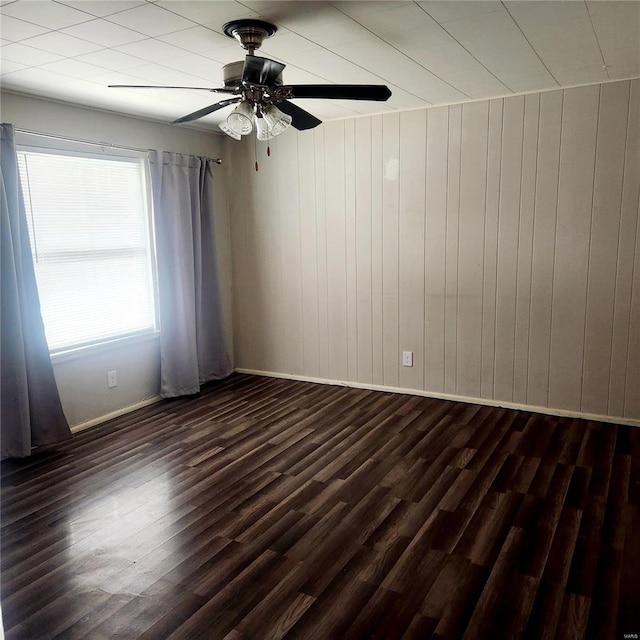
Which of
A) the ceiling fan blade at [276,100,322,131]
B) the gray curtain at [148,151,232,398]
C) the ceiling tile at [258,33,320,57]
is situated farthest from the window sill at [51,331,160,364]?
the ceiling tile at [258,33,320,57]

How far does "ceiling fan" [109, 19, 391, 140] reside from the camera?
91.0 inches

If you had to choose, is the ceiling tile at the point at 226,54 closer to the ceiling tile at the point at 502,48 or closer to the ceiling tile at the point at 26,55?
the ceiling tile at the point at 26,55

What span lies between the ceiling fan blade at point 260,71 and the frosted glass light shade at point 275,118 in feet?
0.55

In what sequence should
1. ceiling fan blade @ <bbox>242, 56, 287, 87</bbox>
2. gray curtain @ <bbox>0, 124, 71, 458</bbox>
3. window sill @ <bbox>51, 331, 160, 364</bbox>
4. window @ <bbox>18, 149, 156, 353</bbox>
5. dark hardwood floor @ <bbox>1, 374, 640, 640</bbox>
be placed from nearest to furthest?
1. dark hardwood floor @ <bbox>1, 374, 640, 640</bbox>
2. ceiling fan blade @ <bbox>242, 56, 287, 87</bbox>
3. gray curtain @ <bbox>0, 124, 71, 458</bbox>
4. window @ <bbox>18, 149, 156, 353</bbox>
5. window sill @ <bbox>51, 331, 160, 364</bbox>

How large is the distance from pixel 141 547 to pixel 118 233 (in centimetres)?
260

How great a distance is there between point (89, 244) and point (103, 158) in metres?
0.66

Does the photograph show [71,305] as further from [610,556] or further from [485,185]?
[610,556]

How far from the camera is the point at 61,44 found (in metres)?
2.62

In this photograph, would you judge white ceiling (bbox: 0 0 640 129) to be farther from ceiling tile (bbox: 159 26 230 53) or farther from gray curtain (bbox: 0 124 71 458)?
gray curtain (bbox: 0 124 71 458)

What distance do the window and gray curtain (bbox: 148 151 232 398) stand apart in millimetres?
140

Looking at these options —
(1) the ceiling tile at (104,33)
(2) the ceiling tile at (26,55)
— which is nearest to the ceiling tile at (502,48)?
(1) the ceiling tile at (104,33)

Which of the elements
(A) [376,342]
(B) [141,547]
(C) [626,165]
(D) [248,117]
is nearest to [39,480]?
(B) [141,547]

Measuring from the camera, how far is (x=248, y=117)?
2477mm

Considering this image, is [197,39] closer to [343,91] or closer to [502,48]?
[343,91]
